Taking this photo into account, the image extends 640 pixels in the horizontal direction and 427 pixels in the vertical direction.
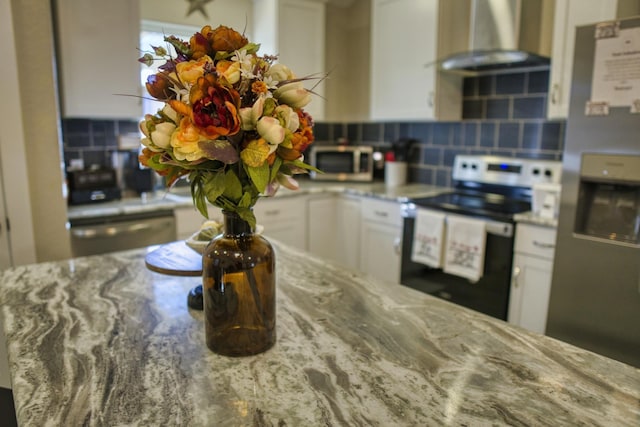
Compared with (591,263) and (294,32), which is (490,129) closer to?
(591,263)

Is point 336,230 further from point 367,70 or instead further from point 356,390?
point 356,390

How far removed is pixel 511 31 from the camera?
2.55 meters

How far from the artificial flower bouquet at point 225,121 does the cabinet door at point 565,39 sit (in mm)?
1943

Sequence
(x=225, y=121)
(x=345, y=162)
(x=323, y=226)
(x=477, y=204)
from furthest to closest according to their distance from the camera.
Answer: (x=345, y=162)
(x=323, y=226)
(x=477, y=204)
(x=225, y=121)

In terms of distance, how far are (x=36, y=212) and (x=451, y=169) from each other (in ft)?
8.84

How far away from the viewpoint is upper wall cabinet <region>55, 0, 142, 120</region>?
2.61 meters

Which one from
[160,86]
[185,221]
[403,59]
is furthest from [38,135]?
[403,59]

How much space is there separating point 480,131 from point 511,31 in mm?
840

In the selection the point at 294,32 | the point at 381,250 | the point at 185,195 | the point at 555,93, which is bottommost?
the point at 381,250

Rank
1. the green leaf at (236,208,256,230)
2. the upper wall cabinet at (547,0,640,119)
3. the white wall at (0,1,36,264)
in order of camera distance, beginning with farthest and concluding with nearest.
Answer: the upper wall cabinet at (547,0,640,119)
the white wall at (0,1,36,264)
the green leaf at (236,208,256,230)

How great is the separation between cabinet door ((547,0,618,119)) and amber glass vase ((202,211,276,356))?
199 centimetres

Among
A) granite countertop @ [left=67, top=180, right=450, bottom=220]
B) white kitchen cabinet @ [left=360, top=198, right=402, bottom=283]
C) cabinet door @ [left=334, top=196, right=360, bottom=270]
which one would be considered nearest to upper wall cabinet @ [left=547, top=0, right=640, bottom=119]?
granite countertop @ [left=67, top=180, right=450, bottom=220]

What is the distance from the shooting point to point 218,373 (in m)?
0.94

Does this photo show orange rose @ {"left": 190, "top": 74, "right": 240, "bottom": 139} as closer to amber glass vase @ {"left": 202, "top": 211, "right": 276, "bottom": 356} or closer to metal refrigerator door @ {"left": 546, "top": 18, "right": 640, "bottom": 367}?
amber glass vase @ {"left": 202, "top": 211, "right": 276, "bottom": 356}
